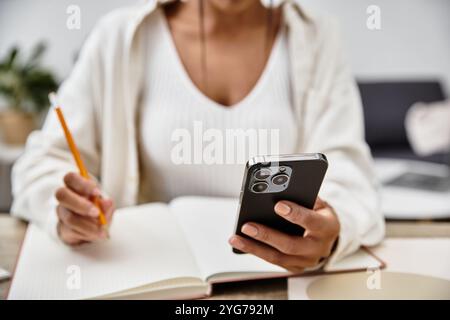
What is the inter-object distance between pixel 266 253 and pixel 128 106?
0.29 m

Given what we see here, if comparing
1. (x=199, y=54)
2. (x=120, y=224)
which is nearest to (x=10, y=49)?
(x=199, y=54)

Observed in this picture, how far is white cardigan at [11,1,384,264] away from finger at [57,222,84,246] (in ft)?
0.30

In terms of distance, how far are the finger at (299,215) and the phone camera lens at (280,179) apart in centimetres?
2

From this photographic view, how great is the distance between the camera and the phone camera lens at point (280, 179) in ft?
1.30

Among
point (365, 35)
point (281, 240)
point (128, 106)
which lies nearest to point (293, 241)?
point (281, 240)

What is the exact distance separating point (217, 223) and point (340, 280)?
133 mm

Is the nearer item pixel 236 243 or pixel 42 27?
pixel 236 243

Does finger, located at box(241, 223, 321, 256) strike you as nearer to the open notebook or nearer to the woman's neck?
the open notebook

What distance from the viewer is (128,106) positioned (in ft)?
2.09

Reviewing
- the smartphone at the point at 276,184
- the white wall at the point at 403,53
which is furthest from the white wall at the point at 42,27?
the white wall at the point at 403,53

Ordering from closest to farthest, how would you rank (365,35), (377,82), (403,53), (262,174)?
(262,174)
(365,35)
(403,53)
(377,82)

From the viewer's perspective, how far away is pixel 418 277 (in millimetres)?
452

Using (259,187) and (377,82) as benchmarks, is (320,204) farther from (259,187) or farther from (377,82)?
(377,82)

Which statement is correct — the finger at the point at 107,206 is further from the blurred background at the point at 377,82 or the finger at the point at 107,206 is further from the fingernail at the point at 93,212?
the blurred background at the point at 377,82
